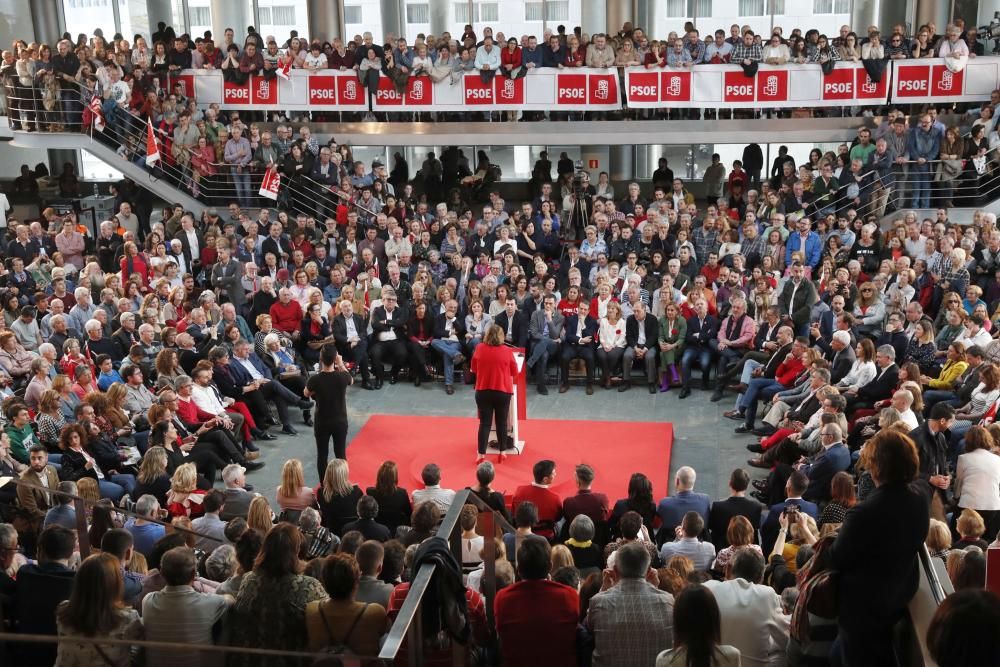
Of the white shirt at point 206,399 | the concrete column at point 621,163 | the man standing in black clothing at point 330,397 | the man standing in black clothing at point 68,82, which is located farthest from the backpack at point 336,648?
the concrete column at point 621,163

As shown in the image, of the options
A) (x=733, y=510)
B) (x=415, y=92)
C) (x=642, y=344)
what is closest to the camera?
(x=733, y=510)

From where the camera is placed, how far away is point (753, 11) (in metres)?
21.5

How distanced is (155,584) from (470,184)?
14266mm

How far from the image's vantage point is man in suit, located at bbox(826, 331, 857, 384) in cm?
1157

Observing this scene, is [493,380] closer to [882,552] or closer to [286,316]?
[286,316]

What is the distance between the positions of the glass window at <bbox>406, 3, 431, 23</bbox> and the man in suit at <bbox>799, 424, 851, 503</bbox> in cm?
1578

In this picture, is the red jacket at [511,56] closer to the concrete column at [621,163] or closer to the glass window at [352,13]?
the concrete column at [621,163]

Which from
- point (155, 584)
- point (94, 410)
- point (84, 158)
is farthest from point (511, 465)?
point (84, 158)

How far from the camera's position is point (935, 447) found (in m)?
9.19

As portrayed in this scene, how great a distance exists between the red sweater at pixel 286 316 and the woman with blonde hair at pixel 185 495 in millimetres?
5099

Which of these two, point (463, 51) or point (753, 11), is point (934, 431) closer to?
point (463, 51)

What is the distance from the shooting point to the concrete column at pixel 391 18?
892 inches

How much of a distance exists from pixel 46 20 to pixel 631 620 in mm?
21638


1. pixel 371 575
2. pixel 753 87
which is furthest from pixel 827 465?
pixel 753 87
